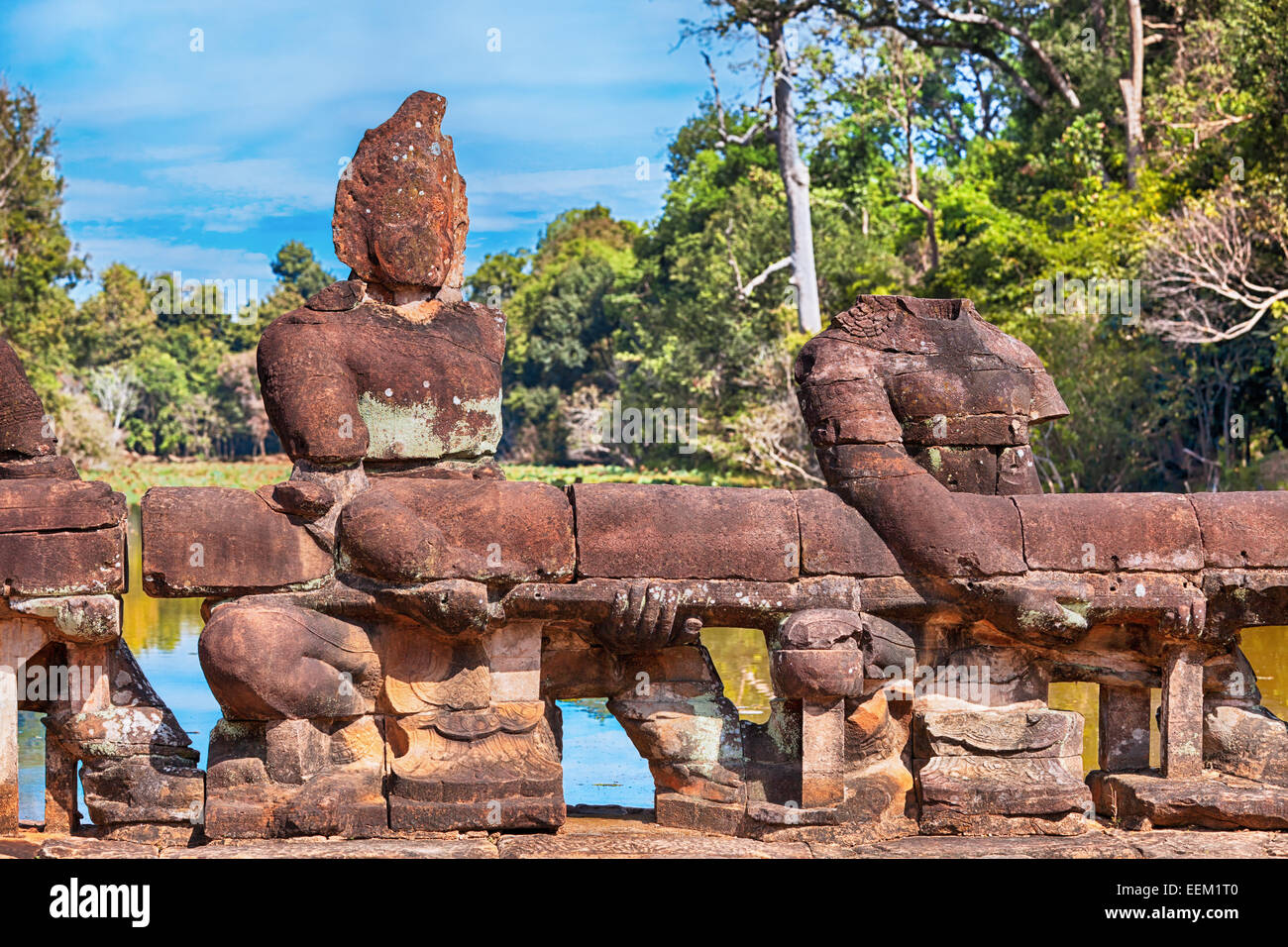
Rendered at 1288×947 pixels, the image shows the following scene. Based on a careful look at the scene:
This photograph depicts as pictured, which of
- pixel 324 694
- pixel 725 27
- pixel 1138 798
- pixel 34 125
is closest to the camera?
pixel 324 694

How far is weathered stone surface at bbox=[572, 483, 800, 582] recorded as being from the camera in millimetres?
5723

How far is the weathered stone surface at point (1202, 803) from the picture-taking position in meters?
5.79

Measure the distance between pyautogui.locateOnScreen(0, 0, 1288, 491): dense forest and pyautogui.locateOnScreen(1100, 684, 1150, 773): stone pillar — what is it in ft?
16.0

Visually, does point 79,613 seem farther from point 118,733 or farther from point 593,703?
point 593,703

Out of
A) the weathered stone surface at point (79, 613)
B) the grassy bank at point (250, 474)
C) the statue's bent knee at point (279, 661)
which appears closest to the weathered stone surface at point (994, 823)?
the statue's bent knee at point (279, 661)

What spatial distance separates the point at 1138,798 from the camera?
5898mm

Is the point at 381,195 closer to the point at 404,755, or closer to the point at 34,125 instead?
the point at 404,755

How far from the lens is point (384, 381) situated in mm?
5922

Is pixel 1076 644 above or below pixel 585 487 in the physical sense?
below

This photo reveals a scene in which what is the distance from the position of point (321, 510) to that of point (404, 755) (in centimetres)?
107

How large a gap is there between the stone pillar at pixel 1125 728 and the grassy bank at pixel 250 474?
20242mm

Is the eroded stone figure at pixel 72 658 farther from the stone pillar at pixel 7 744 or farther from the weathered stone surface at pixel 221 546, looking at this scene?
the weathered stone surface at pixel 221 546

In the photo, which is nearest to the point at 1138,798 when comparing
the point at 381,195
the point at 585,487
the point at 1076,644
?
the point at 1076,644

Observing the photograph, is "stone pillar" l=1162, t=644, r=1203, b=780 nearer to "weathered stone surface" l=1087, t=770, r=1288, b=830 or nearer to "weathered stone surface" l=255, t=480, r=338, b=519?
"weathered stone surface" l=1087, t=770, r=1288, b=830
